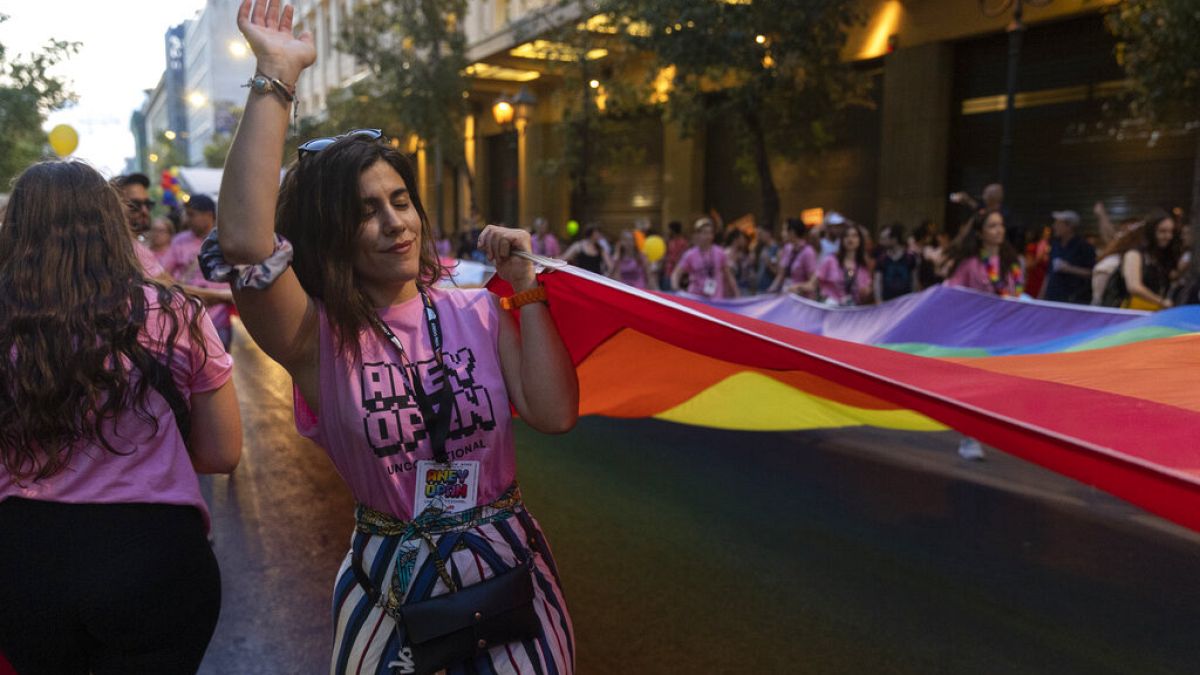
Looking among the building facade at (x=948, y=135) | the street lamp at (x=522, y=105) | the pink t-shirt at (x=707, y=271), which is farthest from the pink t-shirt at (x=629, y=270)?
the street lamp at (x=522, y=105)

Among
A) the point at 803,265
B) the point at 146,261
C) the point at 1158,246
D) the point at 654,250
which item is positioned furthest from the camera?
the point at 654,250

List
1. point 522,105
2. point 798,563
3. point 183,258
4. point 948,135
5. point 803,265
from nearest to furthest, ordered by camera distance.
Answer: point 798,563 < point 183,258 < point 803,265 < point 948,135 < point 522,105

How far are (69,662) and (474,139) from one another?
36.0 m

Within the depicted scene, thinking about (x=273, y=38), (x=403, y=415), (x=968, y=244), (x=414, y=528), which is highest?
(x=273, y=38)

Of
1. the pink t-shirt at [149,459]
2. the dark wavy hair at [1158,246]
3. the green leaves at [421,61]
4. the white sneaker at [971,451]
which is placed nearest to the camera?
the pink t-shirt at [149,459]

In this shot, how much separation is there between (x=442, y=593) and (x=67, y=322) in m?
1.02

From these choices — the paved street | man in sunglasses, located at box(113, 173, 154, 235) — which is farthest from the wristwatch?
man in sunglasses, located at box(113, 173, 154, 235)

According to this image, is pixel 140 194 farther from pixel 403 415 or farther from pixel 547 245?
pixel 547 245

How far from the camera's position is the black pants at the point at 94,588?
1832mm

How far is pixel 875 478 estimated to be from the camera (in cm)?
615

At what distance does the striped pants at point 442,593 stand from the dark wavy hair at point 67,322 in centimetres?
64

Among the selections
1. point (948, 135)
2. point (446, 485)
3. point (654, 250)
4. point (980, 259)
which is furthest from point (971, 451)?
point (948, 135)

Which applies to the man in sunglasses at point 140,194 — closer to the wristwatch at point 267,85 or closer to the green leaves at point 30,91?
the wristwatch at point 267,85

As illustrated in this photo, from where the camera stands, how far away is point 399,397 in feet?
5.98
